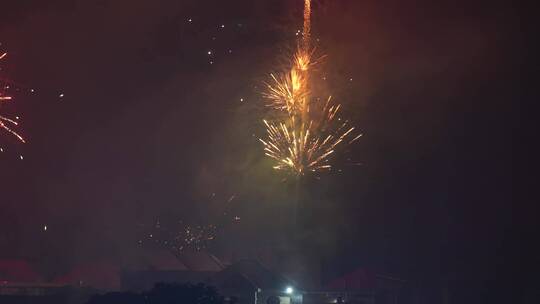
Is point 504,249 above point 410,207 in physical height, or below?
below

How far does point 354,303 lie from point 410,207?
1168 cm

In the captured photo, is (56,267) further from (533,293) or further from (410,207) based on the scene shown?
(533,293)

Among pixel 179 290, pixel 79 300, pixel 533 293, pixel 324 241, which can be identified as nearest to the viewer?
pixel 179 290

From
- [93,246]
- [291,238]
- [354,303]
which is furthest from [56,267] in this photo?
[354,303]

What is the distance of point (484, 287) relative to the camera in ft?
132

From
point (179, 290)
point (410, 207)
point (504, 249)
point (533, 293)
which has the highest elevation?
point (410, 207)

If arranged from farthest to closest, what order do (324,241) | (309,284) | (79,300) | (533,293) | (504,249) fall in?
(324,241)
(309,284)
(504,249)
(533,293)
(79,300)

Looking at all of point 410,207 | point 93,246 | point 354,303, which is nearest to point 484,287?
point 354,303

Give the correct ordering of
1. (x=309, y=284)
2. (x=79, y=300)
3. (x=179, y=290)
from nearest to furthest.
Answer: (x=179, y=290), (x=79, y=300), (x=309, y=284)

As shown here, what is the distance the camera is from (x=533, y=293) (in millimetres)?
38250

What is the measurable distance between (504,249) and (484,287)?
3.40 metres

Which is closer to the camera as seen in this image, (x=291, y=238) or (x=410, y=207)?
(x=410, y=207)

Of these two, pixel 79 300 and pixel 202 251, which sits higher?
pixel 202 251

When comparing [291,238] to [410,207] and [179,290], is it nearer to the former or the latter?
[410,207]
